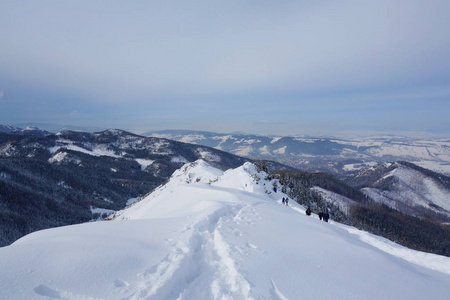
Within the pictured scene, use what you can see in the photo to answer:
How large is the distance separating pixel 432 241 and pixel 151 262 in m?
124

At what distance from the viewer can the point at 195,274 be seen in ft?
25.0

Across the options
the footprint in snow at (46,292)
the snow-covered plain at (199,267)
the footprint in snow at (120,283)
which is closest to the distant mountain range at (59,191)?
the snow-covered plain at (199,267)

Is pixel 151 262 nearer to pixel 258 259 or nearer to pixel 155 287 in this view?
pixel 155 287

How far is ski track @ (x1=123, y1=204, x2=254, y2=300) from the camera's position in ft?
20.9

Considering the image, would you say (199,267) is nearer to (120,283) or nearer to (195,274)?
(195,274)

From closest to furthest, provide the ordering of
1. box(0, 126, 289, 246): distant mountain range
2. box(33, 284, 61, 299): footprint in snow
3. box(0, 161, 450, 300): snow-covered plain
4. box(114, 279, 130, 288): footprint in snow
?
box(33, 284, 61, 299): footprint in snow → box(0, 161, 450, 300): snow-covered plain → box(114, 279, 130, 288): footprint in snow → box(0, 126, 289, 246): distant mountain range

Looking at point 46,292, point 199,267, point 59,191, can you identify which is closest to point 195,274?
point 199,267

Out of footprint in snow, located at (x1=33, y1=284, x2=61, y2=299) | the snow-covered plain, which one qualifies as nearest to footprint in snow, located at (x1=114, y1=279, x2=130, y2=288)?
the snow-covered plain

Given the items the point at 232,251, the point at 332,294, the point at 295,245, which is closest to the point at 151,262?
the point at 232,251

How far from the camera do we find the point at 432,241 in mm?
87750

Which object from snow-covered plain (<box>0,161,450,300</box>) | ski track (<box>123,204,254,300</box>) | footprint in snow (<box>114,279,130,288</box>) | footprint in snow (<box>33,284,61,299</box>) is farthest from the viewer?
ski track (<box>123,204,254,300</box>)

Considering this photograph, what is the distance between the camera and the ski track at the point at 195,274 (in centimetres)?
638

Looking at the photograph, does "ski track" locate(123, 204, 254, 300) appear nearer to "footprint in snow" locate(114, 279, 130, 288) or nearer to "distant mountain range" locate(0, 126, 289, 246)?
"footprint in snow" locate(114, 279, 130, 288)

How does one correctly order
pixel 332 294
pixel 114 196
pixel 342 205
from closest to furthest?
1. pixel 332 294
2. pixel 342 205
3. pixel 114 196
